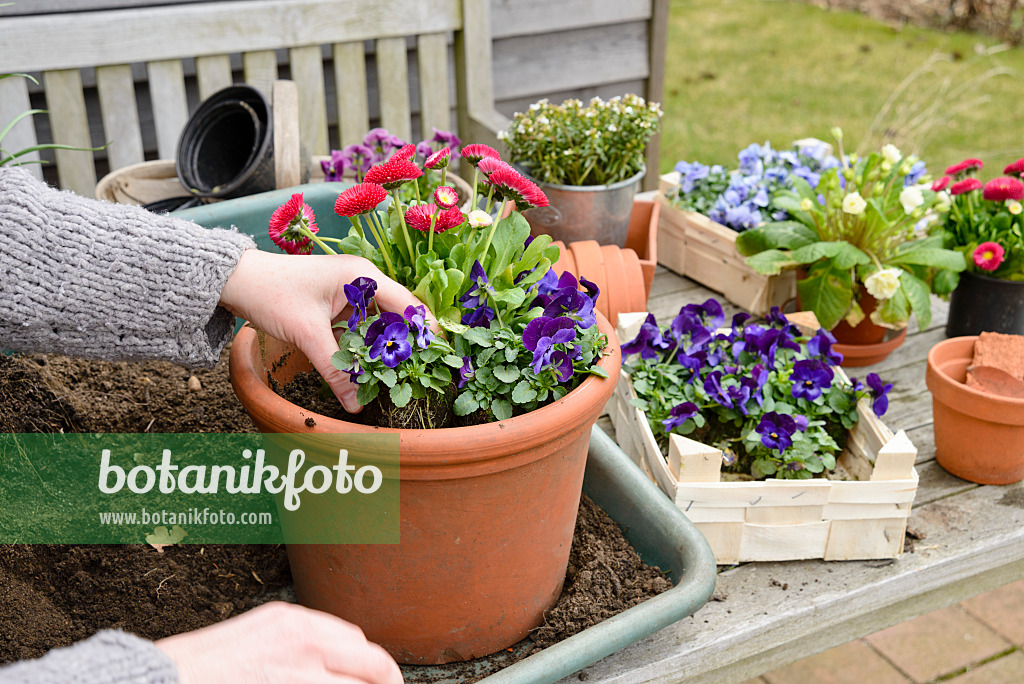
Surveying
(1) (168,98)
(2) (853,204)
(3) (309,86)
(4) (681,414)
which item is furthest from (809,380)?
(1) (168,98)

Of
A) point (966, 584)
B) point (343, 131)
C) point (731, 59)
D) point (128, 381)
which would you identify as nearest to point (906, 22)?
point (731, 59)

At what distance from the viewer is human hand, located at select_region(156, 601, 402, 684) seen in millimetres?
604

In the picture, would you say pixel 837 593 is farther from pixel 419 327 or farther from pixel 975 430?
pixel 419 327

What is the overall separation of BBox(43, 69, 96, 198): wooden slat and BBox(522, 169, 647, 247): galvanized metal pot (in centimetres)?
114

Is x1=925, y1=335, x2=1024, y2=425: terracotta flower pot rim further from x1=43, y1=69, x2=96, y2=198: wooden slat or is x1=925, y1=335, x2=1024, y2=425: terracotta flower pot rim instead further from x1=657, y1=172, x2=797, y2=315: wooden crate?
x1=43, y1=69, x2=96, y2=198: wooden slat

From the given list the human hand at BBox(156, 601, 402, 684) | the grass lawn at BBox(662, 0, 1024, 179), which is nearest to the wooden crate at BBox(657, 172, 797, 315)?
the human hand at BBox(156, 601, 402, 684)

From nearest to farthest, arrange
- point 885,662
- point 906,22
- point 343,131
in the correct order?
point 885,662 → point 343,131 → point 906,22

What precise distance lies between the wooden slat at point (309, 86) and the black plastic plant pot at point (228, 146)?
352mm

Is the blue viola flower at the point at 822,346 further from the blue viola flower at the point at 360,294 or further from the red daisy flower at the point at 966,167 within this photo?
the blue viola flower at the point at 360,294

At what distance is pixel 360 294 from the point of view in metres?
0.87

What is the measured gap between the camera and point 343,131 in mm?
2346

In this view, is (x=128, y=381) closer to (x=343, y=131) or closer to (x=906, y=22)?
(x=343, y=131)

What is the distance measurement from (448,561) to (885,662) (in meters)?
1.68

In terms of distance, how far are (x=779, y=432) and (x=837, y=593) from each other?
0.81 ft
